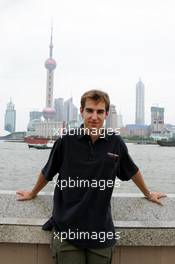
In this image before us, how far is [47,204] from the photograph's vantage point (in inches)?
118

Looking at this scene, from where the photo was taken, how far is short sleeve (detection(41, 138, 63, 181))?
2.46 meters

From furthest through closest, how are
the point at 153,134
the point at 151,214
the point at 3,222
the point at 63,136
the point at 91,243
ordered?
the point at 153,134 → the point at 151,214 → the point at 3,222 → the point at 63,136 → the point at 91,243

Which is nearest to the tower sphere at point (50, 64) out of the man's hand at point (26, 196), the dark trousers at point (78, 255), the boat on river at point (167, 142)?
the boat on river at point (167, 142)

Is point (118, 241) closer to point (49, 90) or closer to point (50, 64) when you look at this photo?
point (49, 90)

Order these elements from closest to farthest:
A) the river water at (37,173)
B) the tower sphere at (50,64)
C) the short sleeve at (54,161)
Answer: the short sleeve at (54,161) < the river water at (37,173) < the tower sphere at (50,64)

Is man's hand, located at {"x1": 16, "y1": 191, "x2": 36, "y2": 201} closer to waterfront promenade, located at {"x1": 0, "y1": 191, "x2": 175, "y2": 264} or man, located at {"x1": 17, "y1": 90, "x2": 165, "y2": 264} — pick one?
waterfront promenade, located at {"x1": 0, "y1": 191, "x2": 175, "y2": 264}

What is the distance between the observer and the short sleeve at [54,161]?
96.7 inches

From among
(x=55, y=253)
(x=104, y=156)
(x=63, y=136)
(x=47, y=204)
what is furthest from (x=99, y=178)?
(x=47, y=204)

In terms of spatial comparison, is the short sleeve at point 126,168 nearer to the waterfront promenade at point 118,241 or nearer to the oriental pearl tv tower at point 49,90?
the waterfront promenade at point 118,241

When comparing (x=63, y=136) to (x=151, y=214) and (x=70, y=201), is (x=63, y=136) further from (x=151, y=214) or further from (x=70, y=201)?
(x=151, y=214)

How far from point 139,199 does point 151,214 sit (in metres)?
0.25

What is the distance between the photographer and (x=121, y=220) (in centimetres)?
288

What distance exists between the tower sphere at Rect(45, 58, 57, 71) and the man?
163 meters

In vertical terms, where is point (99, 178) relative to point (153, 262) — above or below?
above
